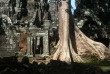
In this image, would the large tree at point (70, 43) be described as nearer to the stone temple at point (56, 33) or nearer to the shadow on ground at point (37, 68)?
the shadow on ground at point (37, 68)

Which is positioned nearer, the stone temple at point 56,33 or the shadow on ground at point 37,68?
the shadow on ground at point 37,68

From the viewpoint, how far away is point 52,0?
3609 cm

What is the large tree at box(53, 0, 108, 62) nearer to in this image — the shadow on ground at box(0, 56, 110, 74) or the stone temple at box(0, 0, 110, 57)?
the shadow on ground at box(0, 56, 110, 74)

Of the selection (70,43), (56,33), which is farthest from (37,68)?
(56,33)

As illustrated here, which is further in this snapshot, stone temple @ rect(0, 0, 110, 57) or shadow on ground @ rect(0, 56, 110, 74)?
stone temple @ rect(0, 0, 110, 57)

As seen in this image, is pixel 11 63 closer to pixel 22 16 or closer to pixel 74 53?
pixel 74 53

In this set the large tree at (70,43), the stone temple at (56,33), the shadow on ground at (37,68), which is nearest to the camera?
the shadow on ground at (37,68)

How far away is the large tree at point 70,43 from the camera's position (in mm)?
12301

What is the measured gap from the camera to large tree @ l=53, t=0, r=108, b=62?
40.4ft

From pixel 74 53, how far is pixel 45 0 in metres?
21.8

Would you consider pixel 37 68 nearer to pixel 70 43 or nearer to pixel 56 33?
pixel 70 43

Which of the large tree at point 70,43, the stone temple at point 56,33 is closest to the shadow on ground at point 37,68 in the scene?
the large tree at point 70,43

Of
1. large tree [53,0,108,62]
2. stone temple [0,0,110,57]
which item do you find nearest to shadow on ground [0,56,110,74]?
large tree [53,0,108,62]

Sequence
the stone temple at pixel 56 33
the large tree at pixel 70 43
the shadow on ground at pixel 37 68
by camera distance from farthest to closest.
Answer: the stone temple at pixel 56 33 < the large tree at pixel 70 43 < the shadow on ground at pixel 37 68
